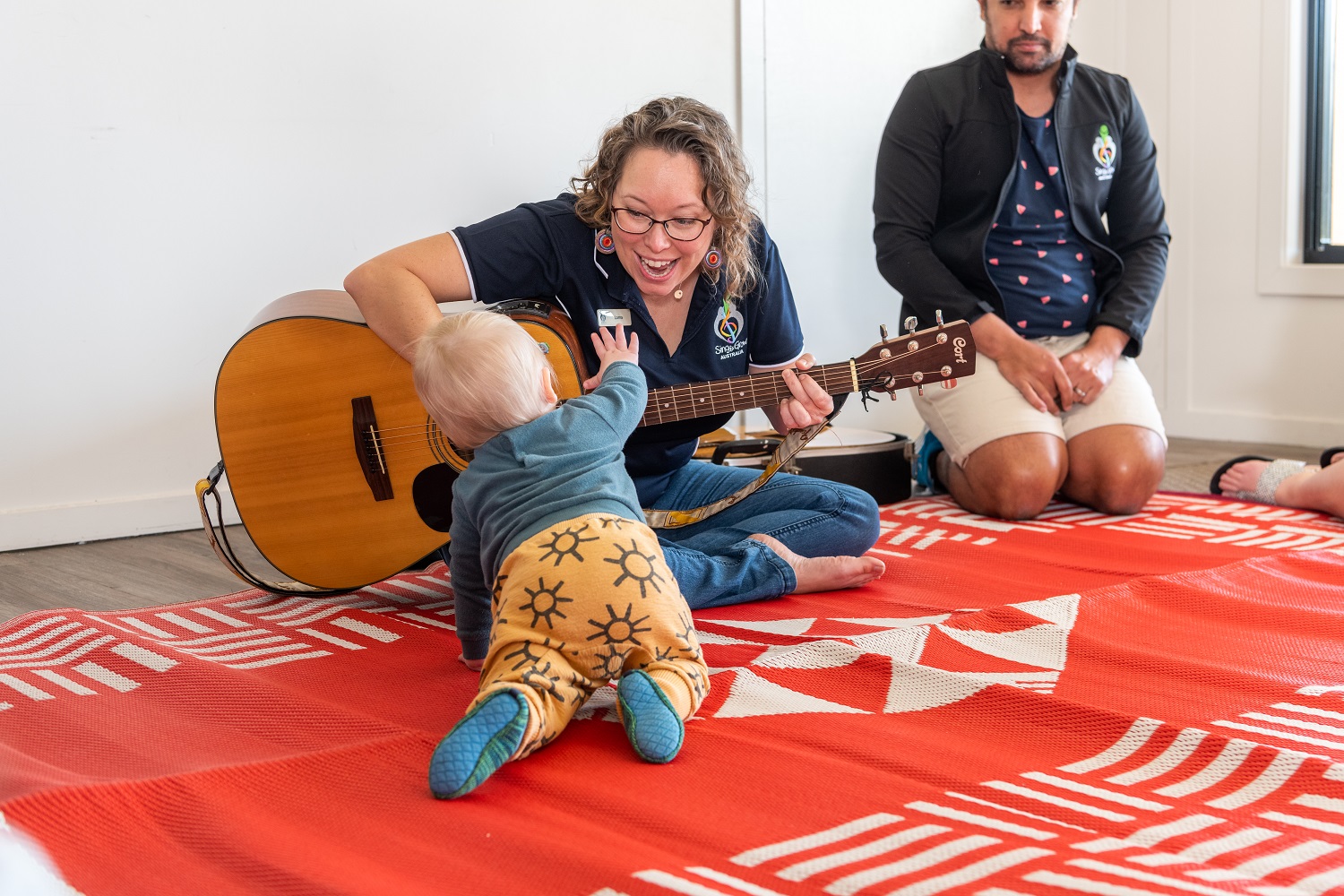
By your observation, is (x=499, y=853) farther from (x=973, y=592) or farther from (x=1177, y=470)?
(x=1177, y=470)

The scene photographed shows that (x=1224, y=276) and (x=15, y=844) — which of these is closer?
(x=15, y=844)

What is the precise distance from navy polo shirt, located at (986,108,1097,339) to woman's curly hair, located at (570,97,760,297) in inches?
35.4

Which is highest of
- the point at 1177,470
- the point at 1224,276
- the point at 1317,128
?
the point at 1317,128

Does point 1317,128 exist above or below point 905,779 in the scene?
above

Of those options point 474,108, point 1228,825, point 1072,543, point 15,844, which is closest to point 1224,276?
point 1072,543

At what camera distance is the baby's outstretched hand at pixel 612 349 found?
5.42 ft

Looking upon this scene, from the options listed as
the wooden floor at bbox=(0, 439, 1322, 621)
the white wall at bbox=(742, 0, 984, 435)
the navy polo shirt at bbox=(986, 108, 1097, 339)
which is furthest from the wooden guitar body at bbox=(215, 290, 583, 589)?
the white wall at bbox=(742, 0, 984, 435)

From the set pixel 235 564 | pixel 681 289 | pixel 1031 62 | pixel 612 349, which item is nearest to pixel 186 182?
pixel 235 564

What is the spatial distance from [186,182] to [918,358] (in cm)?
165

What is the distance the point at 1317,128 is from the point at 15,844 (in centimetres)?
372

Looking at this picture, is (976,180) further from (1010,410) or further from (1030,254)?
(1010,410)

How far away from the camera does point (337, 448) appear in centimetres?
192

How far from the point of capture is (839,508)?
2.01m

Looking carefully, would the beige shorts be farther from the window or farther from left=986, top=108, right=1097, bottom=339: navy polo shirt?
the window
